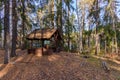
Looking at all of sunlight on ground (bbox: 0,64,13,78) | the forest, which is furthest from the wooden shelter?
sunlight on ground (bbox: 0,64,13,78)

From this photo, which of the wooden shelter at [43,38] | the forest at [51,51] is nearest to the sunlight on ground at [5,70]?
the forest at [51,51]

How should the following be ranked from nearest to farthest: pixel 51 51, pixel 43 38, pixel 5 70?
pixel 5 70 → pixel 51 51 → pixel 43 38

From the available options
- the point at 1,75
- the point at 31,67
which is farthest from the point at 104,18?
the point at 1,75

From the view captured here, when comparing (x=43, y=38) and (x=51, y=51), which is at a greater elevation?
(x=43, y=38)

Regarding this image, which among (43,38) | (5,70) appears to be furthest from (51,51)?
(5,70)

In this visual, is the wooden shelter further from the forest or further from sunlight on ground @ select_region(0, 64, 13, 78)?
sunlight on ground @ select_region(0, 64, 13, 78)

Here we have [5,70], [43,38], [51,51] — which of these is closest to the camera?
[5,70]

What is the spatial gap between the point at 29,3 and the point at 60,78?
761 inches

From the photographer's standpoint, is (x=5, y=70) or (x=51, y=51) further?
(x=51, y=51)

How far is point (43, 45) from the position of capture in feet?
72.2

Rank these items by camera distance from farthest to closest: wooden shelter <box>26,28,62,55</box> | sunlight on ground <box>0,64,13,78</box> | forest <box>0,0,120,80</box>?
1. wooden shelter <box>26,28,62,55</box>
2. forest <box>0,0,120,80</box>
3. sunlight on ground <box>0,64,13,78</box>

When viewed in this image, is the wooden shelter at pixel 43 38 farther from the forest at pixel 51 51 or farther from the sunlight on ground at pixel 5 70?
the sunlight on ground at pixel 5 70

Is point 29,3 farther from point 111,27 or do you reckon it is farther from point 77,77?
point 77,77

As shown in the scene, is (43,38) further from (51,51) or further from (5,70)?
(5,70)
